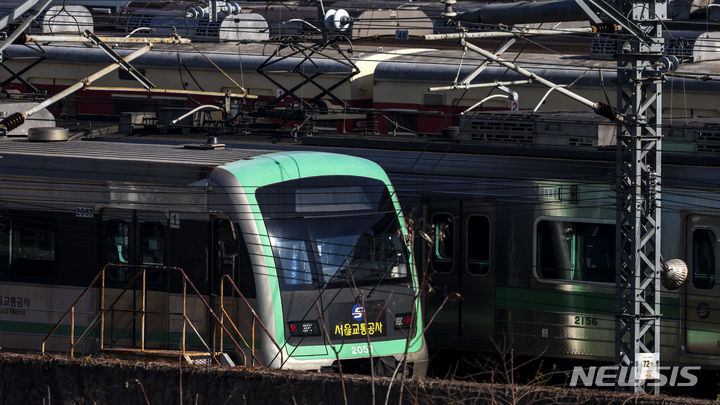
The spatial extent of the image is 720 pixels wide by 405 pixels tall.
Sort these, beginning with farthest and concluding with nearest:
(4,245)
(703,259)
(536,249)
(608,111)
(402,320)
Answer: (536,249)
(4,245)
(703,259)
(402,320)
(608,111)

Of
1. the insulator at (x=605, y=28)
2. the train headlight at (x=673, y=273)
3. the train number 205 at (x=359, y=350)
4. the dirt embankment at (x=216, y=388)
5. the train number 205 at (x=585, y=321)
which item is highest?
the insulator at (x=605, y=28)

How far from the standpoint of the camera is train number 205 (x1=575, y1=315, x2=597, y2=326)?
1529 cm

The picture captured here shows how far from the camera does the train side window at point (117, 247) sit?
14281 mm

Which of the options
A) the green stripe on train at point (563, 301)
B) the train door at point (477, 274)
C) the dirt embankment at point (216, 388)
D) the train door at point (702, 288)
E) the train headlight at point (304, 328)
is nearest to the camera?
the dirt embankment at point (216, 388)

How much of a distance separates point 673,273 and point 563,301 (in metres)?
2.33

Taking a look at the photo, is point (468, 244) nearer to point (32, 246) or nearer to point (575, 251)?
point (575, 251)

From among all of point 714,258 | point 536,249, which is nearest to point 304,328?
point 536,249

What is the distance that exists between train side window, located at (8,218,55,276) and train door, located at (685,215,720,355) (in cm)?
791

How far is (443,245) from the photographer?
16500mm

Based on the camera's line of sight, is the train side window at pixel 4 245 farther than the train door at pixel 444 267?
No

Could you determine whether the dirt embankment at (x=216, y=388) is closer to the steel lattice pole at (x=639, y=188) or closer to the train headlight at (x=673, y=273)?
the steel lattice pole at (x=639, y=188)

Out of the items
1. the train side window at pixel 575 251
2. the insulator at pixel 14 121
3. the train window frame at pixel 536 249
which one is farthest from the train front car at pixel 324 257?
the insulator at pixel 14 121

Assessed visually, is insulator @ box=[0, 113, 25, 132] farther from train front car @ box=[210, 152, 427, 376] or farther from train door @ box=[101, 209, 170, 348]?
train front car @ box=[210, 152, 427, 376]

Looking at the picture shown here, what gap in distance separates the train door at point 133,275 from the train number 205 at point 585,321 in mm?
5279
